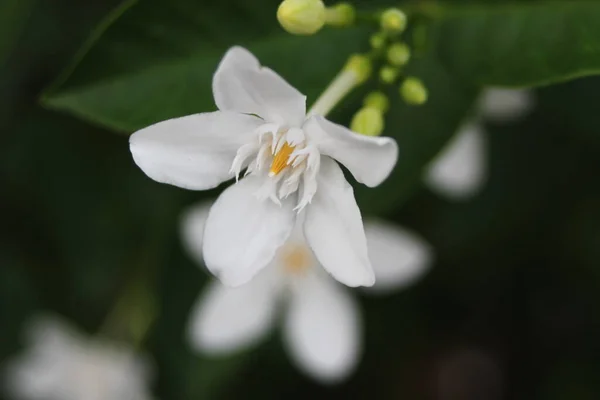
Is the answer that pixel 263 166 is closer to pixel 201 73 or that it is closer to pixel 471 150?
pixel 201 73

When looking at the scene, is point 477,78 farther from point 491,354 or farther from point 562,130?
point 491,354

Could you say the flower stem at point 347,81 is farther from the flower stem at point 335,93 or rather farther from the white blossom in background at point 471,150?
the white blossom in background at point 471,150

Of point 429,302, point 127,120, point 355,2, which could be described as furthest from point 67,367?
point 355,2

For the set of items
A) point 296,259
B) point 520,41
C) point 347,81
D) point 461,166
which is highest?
point 520,41

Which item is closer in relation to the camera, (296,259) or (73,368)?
(296,259)

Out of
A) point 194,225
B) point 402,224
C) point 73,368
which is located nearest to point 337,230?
point 194,225

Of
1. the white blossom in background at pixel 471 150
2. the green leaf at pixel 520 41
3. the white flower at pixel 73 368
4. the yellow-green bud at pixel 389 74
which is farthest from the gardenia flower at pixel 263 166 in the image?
the white flower at pixel 73 368
